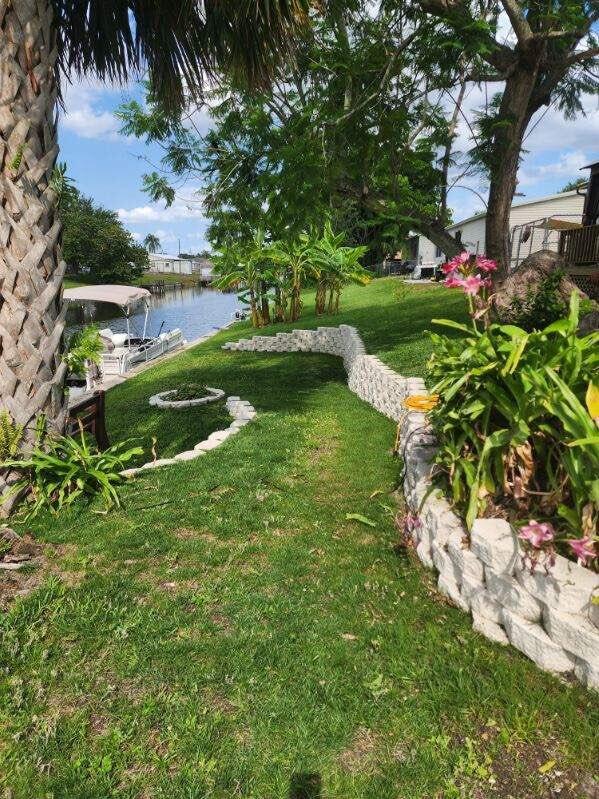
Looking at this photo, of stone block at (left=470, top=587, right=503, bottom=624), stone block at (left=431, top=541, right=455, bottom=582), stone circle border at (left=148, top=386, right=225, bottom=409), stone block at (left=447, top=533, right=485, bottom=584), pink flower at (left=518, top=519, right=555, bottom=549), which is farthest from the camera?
stone circle border at (left=148, top=386, right=225, bottom=409)

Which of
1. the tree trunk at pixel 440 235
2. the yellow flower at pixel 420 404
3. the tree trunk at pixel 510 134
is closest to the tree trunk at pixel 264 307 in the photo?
the tree trunk at pixel 440 235

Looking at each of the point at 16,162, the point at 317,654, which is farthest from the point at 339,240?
the point at 317,654

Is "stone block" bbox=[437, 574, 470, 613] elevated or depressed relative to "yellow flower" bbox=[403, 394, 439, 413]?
depressed

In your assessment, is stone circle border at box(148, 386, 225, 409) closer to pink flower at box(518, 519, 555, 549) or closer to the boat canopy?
pink flower at box(518, 519, 555, 549)

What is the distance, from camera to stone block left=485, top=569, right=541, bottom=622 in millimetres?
2832

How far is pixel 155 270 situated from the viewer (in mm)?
121188

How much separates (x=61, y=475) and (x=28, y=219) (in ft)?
7.58

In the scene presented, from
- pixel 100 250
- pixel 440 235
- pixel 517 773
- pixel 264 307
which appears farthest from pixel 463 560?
pixel 100 250

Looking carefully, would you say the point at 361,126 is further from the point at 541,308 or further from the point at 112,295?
the point at 112,295

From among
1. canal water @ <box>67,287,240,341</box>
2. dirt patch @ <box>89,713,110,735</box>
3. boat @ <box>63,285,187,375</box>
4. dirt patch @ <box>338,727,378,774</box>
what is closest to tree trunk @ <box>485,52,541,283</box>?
dirt patch @ <box>338,727,378,774</box>

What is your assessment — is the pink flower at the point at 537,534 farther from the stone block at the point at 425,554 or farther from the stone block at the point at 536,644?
the stone block at the point at 425,554

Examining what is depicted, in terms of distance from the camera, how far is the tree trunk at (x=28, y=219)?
4.18m

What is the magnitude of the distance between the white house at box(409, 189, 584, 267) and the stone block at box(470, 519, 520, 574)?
68.3 feet

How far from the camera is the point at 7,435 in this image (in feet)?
14.5
